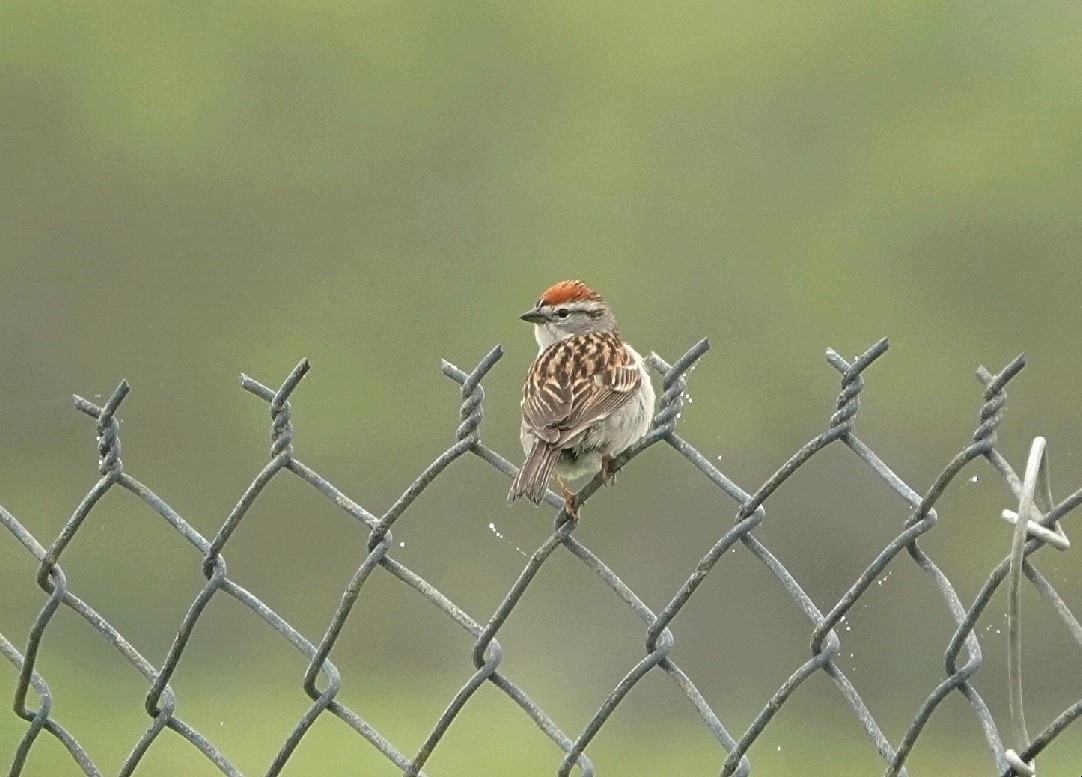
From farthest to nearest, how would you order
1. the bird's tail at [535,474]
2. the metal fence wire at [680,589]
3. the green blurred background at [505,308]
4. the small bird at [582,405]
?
the green blurred background at [505,308], the small bird at [582,405], the bird's tail at [535,474], the metal fence wire at [680,589]

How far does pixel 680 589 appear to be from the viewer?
92.4 inches

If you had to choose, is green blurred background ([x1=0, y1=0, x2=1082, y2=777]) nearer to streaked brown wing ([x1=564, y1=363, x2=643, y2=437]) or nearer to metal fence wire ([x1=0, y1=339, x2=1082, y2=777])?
streaked brown wing ([x1=564, y1=363, x2=643, y2=437])

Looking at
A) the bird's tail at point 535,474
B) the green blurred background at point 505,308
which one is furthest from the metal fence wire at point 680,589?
the green blurred background at point 505,308

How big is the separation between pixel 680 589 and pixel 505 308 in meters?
13.9

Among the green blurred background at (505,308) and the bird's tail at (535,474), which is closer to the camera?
the bird's tail at (535,474)

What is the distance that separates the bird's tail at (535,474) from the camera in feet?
10.4

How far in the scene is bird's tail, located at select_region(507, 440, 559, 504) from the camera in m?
3.18

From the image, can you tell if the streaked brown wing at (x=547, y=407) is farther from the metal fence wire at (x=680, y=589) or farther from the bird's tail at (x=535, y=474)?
the metal fence wire at (x=680, y=589)

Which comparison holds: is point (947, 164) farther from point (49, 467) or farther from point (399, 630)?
point (49, 467)

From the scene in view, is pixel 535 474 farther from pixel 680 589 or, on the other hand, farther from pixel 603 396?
pixel 680 589

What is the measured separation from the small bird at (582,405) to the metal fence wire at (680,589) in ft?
3.17

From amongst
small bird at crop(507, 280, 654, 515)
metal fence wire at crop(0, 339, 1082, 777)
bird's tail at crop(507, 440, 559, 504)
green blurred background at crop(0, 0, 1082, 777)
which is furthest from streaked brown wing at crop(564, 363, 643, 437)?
green blurred background at crop(0, 0, 1082, 777)

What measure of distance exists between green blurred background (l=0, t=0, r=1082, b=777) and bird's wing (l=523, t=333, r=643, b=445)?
21.1 feet

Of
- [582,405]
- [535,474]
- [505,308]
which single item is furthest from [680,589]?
[505,308]
